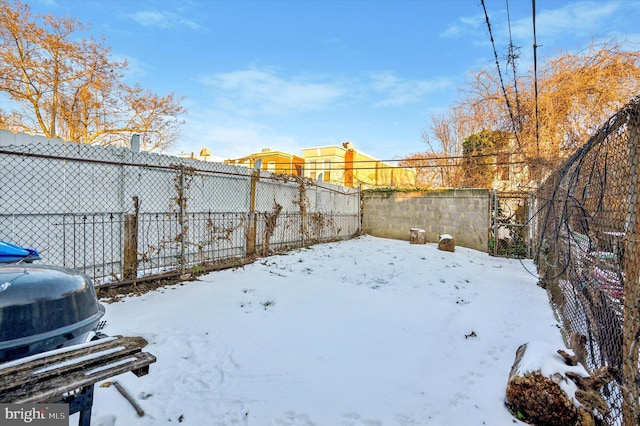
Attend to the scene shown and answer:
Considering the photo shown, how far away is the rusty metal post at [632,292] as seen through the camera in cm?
143

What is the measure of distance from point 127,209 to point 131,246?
0.58 m

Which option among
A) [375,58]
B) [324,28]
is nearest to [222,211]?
[324,28]

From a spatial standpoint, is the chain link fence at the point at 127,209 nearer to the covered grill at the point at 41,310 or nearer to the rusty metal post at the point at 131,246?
the rusty metal post at the point at 131,246

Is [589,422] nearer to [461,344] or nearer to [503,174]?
[461,344]

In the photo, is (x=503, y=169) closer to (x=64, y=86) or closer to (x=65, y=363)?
(x=65, y=363)

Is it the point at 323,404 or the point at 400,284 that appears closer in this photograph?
the point at 323,404

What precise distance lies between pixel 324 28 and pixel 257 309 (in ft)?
26.8

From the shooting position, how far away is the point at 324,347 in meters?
2.80

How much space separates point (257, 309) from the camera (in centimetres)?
364

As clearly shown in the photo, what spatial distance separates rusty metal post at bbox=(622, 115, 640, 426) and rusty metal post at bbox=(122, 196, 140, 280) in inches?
192

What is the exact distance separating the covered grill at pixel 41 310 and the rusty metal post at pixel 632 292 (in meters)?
2.68

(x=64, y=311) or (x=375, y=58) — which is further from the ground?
(x=375, y=58)

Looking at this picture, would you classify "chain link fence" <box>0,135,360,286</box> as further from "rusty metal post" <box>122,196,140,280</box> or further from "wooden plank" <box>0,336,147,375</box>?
"wooden plank" <box>0,336,147,375</box>

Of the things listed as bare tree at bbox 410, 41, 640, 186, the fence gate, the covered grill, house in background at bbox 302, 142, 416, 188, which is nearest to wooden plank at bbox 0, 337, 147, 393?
the covered grill
